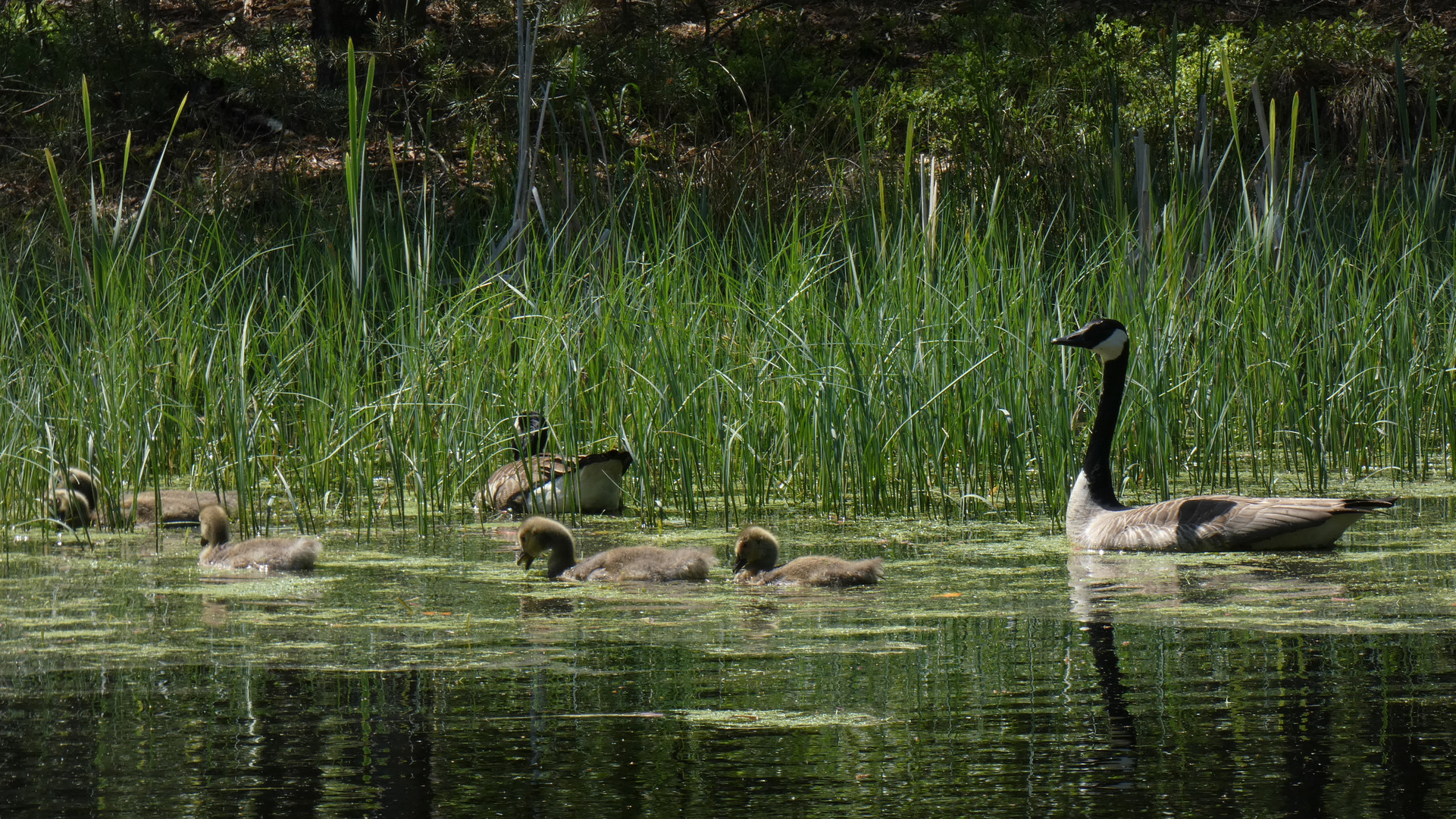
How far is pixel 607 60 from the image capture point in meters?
14.1

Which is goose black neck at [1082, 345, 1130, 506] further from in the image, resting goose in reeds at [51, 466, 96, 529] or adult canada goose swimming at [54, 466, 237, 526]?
resting goose in reeds at [51, 466, 96, 529]

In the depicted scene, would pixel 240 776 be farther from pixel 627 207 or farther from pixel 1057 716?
pixel 627 207

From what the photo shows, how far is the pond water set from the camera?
2.96 metres

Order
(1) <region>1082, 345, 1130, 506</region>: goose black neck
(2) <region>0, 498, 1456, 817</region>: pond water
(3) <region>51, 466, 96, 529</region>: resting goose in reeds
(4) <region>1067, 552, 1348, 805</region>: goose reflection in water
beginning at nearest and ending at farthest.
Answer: (2) <region>0, 498, 1456, 817</region>: pond water
(4) <region>1067, 552, 1348, 805</region>: goose reflection in water
(1) <region>1082, 345, 1130, 506</region>: goose black neck
(3) <region>51, 466, 96, 529</region>: resting goose in reeds

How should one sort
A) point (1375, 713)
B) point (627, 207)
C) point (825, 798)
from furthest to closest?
point (627, 207) < point (1375, 713) < point (825, 798)

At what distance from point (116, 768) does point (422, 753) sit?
0.57 metres

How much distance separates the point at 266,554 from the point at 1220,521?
3302 millimetres

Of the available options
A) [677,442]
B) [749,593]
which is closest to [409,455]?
[677,442]

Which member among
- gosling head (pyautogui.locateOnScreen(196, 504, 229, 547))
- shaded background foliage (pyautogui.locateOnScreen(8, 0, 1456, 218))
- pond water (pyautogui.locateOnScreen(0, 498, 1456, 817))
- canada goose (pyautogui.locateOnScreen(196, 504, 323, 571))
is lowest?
pond water (pyautogui.locateOnScreen(0, 498, 1456, 817))

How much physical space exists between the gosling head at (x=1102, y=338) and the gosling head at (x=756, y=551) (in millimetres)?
1674

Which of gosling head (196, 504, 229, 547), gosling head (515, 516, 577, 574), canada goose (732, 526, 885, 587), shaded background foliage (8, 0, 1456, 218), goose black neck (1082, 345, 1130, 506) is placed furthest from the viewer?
shaded background foliage (8, 0, 1456, 218)

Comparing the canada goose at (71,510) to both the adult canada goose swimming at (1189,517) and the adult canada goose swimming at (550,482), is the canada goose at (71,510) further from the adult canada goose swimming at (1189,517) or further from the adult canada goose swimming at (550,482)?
the adult canada goose swimming at (1189,517)

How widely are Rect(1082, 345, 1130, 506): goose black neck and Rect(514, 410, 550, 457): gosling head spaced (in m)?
2.19

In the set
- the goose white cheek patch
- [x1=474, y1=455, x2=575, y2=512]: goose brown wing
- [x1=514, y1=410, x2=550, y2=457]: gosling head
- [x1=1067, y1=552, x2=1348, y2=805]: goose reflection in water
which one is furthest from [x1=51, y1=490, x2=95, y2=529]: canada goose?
the goose white cheek patch
